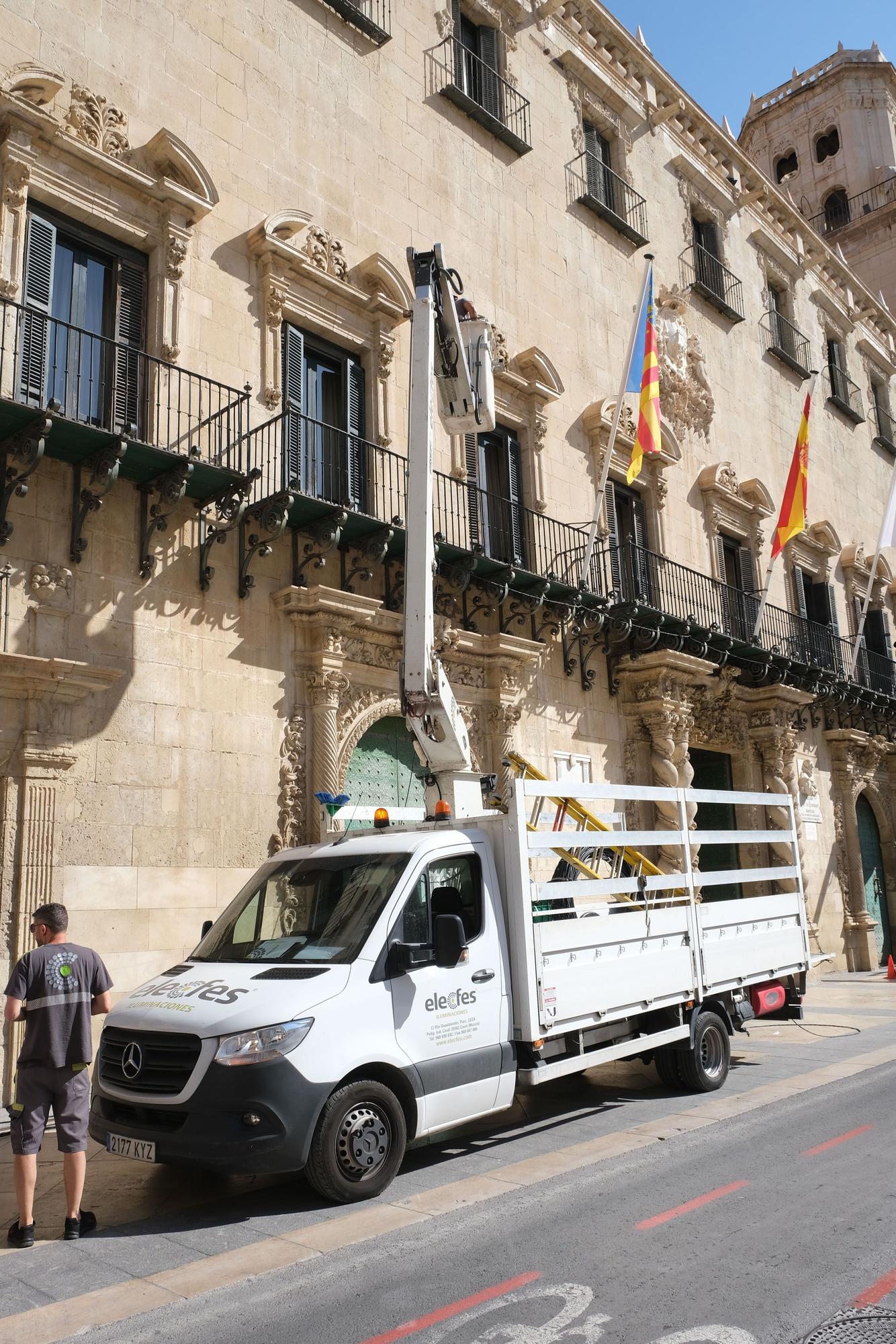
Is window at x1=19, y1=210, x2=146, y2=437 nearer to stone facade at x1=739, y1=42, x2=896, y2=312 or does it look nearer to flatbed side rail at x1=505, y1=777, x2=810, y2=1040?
flatbed side rail at x1=505, y1=777, x2=810, y2=1040

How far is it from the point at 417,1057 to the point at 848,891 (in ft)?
61.3

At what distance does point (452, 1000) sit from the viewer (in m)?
6.64

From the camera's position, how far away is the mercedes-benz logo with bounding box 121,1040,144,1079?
6047mm

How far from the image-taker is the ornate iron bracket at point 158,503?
10.2 metres

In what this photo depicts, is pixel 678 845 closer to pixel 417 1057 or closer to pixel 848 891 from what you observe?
pixel 417 1057

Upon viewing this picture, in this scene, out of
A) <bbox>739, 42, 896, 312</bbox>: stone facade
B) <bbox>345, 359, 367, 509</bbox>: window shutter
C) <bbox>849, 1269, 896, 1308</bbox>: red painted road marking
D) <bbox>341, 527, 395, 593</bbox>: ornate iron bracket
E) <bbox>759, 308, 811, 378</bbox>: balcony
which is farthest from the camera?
<bbox>739, 42, 896, 312</bbox>: stone facade

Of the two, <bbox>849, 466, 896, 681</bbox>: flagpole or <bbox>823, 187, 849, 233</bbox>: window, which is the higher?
<bbox>823, 187, 849, 233</bbox>: window

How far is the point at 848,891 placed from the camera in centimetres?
2258

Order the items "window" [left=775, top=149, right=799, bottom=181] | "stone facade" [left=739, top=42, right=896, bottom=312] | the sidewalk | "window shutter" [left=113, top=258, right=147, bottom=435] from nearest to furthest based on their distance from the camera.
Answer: the sidewalk < "window shutter" [left=113, top=258, right=147, bottom=435] < "stone facade" [left=739, top=42, right=896, bottom=312] < "window" [left=775, top=149, right=799, bottom=181]

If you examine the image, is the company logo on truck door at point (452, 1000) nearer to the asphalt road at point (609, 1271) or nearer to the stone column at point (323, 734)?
the asphalt road at point (609, 1271)

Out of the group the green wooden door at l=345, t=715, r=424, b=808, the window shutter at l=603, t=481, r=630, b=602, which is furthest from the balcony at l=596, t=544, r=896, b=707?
the green wooden door at l=345, t=715, r=424, b=808

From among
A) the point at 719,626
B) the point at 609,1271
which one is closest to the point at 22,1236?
the point at 609,1271

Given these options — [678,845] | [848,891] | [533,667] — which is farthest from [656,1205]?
[848,891]

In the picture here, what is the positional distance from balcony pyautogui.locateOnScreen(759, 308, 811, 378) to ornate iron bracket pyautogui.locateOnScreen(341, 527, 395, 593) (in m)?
16.2
